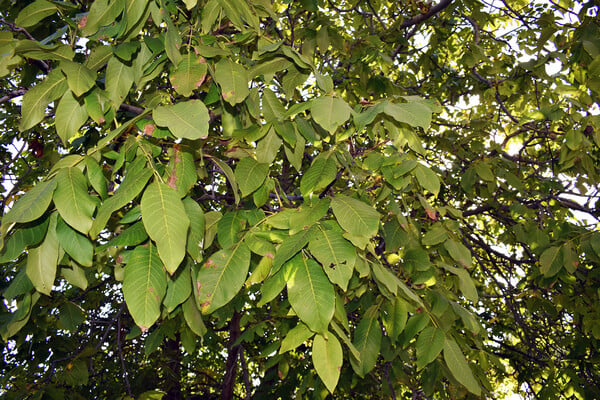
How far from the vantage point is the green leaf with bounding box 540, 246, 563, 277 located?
272 cm

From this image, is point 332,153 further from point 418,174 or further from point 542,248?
point 542,248

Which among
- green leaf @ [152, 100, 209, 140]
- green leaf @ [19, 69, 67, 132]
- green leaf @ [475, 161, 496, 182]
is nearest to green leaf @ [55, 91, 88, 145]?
green leaf @ [19, 69, 67, 132]

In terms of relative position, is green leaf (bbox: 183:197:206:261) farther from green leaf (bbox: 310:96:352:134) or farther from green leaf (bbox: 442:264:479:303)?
green leaf (bbox: 442:264:479:303)

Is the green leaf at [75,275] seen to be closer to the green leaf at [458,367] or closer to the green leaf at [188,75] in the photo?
the green leaf at [188,75]

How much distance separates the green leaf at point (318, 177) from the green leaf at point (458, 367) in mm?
683

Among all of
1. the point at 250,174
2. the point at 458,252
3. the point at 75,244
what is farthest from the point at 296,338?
the point at 458,252

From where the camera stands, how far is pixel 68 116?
4.67 feet

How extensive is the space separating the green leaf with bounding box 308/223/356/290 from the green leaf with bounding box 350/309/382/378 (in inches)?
23.1

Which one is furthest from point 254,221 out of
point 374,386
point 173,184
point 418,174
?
point 374,386

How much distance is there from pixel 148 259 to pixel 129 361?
141 inches

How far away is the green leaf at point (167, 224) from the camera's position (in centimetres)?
103

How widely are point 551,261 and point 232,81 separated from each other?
2.24m

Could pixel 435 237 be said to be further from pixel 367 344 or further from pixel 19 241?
pixel 19 241

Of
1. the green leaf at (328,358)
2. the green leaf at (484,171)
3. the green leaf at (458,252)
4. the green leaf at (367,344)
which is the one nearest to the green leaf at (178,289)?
the green leaf at (328,358)
